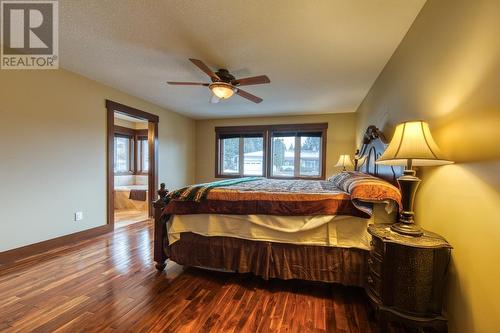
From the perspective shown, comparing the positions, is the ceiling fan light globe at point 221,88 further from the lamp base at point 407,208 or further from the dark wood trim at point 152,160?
the dark wood trim at point 152,160

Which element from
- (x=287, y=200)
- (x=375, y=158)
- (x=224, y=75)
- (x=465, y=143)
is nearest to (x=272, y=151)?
(x=375, y=158)

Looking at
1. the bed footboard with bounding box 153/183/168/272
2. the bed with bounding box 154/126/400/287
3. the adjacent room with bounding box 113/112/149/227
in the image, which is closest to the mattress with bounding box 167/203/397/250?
the bed with bounding box 154/126/400/287

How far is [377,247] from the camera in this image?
1458 mm

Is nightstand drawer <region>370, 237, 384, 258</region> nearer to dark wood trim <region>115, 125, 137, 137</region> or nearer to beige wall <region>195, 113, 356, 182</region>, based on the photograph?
beige wall <region>195, 113, 356, 182</region>

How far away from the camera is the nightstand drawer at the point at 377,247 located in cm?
139

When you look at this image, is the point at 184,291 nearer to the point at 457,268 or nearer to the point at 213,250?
the point at 213,250

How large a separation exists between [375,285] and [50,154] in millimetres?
3758

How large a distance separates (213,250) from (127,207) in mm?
4374

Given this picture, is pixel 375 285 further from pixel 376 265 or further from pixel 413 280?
pixel 413 280

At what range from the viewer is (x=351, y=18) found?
1871 millimetres

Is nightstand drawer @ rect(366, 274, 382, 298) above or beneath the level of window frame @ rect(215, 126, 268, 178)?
beneath

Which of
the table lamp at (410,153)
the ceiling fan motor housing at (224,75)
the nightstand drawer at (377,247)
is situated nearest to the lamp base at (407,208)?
the table lamp at (410,153)

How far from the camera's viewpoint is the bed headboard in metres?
2.09

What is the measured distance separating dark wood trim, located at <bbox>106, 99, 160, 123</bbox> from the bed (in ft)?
7.38
